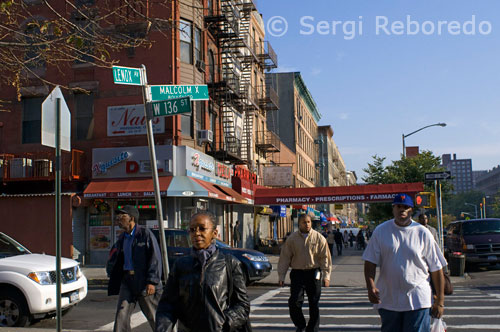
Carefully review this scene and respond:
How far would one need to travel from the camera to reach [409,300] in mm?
5188

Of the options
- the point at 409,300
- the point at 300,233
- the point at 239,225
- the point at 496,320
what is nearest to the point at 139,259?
the point at 300,233

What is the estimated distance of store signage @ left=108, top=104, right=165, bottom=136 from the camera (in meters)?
23.2

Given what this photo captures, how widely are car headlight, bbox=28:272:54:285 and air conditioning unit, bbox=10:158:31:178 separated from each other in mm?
15644

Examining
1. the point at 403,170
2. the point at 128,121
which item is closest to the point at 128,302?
the point at 128,121

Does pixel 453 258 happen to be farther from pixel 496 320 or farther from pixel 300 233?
pixel 300 233

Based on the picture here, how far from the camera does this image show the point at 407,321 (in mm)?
5184

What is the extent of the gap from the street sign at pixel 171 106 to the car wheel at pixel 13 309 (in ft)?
12.6

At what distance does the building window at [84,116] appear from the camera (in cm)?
2428

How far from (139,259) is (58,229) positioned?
106cm

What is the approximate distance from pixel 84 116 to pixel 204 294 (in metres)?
22.1

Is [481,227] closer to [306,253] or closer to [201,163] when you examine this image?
[201,163]

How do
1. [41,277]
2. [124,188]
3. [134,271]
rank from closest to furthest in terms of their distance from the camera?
1. [134,271]
2. [41,277]
3. [124,188]

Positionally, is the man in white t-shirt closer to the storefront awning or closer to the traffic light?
the traffic light

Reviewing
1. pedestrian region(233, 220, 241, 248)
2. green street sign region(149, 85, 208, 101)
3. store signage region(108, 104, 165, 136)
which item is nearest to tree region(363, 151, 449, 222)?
pedestrian region(233, 220, 241, 248)
